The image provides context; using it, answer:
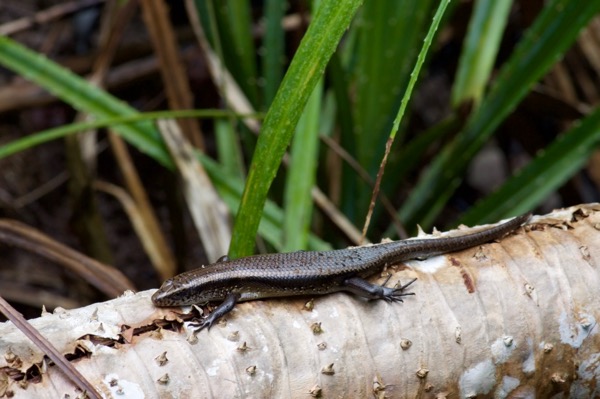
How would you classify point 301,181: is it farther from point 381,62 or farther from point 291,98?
point 291,98

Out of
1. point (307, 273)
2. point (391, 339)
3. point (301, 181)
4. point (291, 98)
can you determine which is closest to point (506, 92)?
point (301, 181)

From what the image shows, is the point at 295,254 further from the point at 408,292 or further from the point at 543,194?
the point at 543,194

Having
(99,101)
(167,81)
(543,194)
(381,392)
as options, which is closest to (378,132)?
(543,194)

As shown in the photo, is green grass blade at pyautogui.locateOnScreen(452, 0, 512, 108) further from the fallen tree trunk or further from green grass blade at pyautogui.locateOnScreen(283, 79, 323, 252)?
the fallen tree trunk

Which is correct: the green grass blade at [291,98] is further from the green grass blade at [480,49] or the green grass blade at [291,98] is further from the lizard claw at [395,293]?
the green grass blade at [480,49]

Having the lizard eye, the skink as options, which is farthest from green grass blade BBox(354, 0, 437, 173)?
the lizard eye

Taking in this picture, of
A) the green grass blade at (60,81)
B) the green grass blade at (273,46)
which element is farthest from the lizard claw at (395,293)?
the green grass blade at (273,46)
